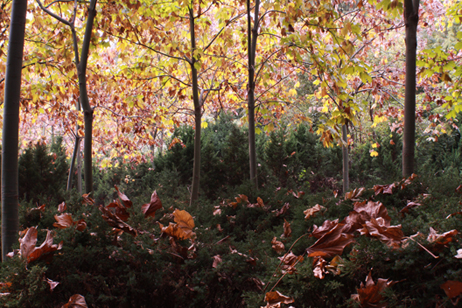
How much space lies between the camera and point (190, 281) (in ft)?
4.98

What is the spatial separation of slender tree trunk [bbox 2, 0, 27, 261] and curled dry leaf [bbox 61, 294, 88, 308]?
2.68 ft

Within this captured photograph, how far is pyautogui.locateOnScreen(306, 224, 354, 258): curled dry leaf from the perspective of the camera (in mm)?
1330

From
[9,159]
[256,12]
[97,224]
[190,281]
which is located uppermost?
[256,12]

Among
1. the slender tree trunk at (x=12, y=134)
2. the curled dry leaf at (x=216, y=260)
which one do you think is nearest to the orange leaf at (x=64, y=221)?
the slender tree trunk at (x=12, y=134)

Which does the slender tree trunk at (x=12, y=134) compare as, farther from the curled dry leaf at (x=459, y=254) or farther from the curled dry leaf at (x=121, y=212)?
the curled dry leaf at (x=459, y=254)

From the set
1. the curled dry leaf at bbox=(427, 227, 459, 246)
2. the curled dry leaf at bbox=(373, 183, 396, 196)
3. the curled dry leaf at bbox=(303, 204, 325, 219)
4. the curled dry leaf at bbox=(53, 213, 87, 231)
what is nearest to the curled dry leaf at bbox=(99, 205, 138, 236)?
the curled dry leaf at bbox=(53, 213, 87, 231)

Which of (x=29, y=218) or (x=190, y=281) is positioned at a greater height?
(x=29, y=218)

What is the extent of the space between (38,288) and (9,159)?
3.13ft

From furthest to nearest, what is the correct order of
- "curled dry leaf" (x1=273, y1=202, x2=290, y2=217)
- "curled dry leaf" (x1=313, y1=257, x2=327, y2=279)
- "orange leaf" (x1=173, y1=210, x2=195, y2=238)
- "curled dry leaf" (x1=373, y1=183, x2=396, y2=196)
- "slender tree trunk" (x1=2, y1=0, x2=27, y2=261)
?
"curled dry leaf" (x1=273, y1=202, x2=290, y2=217) < "curled dry leaf" (x1=373, y1=183, x2=396, y2=196) < "slender tree trunk" (x1=2, y1=0, x2=27, y2=261) < "orange leaf" (x1=173, y1=210, x2=195, y2=238) < "curled dry leaf" (x1=313, y1=257, x2=327, y2=279)

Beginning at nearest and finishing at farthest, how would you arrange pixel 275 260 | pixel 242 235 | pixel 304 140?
pixel 275 260, pixel 242 235, pixel 304 140

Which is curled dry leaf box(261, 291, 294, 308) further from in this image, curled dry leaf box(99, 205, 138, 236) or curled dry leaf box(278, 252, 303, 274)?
curled dry leaf box(99, 205, 138, 236)

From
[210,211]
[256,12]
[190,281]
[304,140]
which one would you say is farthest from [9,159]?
[304,140]

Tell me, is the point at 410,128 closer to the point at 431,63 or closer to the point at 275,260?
the point at 431,63

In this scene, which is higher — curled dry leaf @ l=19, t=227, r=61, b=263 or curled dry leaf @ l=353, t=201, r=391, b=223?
curled dry leaf @ l=353, t=201, r=391, b=223
